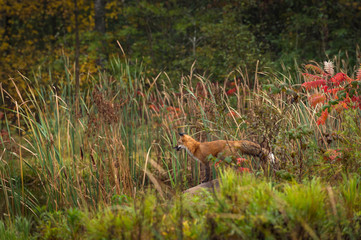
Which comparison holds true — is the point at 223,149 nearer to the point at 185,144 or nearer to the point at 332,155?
the point at 185,144

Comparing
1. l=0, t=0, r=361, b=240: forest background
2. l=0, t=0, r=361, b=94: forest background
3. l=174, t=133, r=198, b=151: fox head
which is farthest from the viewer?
l=0, t=0, r=361, b=94: forest background

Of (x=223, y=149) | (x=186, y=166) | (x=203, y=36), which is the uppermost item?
(x=223, y=149)

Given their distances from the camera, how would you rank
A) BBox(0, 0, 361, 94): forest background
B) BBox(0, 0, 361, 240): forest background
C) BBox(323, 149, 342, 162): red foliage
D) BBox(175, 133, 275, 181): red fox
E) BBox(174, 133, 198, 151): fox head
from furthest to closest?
BBox(0, 0, 361, 94): forest background
BBox(174, 133, 198, 151): fox head
BBox(175, 133, 275, 181): red fox
BBox(323, 149, 342, 162): red foliage
BBox(0, 0, 361, 240): forest background

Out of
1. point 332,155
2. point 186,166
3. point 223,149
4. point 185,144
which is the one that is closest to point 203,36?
point 186,166

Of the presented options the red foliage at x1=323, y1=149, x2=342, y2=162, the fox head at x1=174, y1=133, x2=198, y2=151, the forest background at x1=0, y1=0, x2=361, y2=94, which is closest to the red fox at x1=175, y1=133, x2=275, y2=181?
the fox head at x1=174, y1=133, x2=198, y2=151

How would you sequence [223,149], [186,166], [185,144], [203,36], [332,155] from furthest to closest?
[203,36] → [186,166] → [185,144] → [223,149] → [332,155]

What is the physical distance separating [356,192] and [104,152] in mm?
2930

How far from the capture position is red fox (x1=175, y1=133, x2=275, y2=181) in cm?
428

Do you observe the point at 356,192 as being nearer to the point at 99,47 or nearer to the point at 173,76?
the point at 173,76

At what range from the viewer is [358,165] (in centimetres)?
410

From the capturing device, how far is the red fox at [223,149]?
428 centimetres

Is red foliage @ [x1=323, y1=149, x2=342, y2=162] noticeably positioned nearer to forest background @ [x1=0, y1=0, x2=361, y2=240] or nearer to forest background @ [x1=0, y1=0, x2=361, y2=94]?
forest background @ [x1=0, y1=0, x2=361, y2=240]

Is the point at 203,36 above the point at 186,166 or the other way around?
above

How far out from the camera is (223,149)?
4.50m
